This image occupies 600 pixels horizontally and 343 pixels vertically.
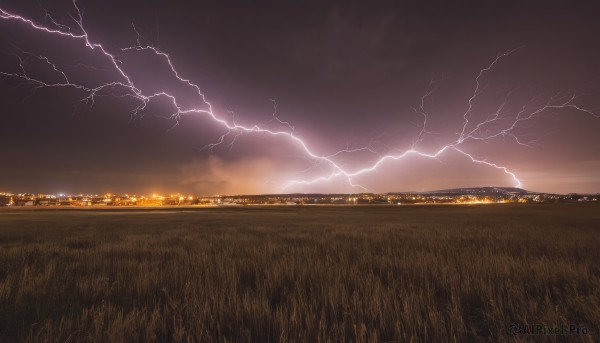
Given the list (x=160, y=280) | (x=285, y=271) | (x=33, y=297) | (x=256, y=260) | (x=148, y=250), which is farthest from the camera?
(x=148, y=250)

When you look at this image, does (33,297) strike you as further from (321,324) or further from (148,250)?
(148,250)

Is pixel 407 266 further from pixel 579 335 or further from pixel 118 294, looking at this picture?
pixel 118 294

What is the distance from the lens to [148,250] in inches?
292

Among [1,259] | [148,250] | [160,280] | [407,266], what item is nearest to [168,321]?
[160,280]

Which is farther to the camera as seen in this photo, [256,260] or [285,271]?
[256,260]

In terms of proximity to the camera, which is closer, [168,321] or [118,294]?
[168,321]

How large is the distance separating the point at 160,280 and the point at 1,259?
459 centimetres

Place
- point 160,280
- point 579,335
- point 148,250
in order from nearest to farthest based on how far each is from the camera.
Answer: point 579,335 → point 160,280 → point 148,250

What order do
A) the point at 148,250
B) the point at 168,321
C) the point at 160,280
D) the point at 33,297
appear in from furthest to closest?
the point at 148,250 < the point at 160,280 < the point at 33,297 < the point at 168,321

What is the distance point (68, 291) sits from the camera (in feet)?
12.1

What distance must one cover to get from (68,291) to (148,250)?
3.86 m

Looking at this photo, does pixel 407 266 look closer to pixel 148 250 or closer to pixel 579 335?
pixel 579 335

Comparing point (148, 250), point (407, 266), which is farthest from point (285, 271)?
point (148, 250)

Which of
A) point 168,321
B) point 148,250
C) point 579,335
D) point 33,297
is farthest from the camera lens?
point 148,250
